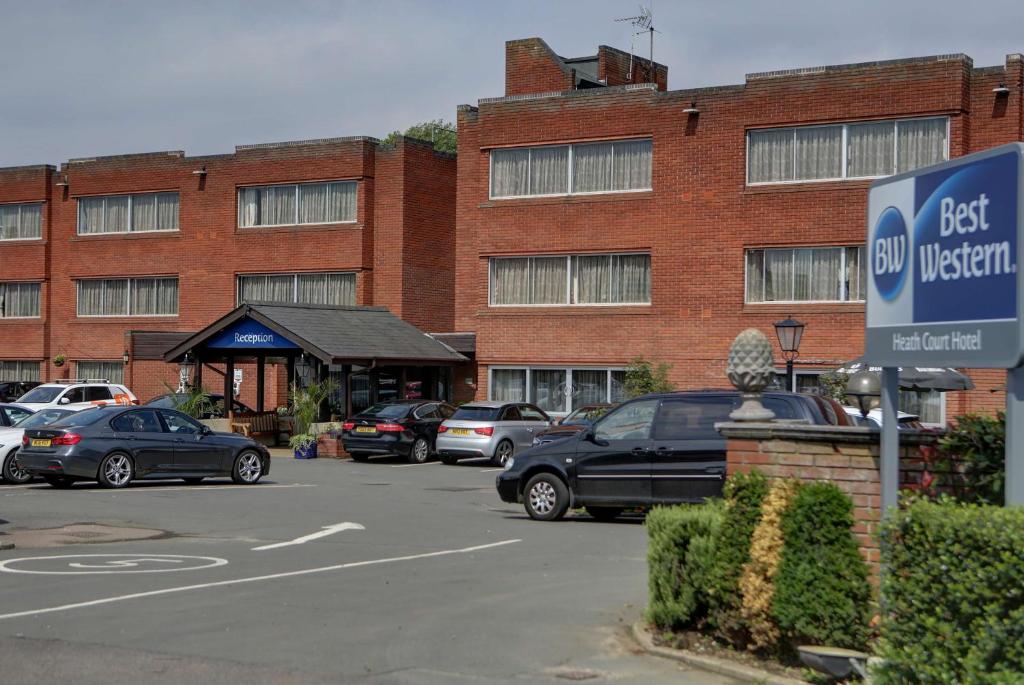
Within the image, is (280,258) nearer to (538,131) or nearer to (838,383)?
(538,131)

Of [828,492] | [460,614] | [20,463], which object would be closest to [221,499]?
[20,463]

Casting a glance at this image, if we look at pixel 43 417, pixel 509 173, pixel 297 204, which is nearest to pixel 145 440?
pixel 43 417

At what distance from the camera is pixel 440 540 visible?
53.0ft

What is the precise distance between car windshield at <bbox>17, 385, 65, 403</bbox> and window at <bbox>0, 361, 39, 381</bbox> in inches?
461

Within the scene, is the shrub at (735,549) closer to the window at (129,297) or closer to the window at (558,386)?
the window at (558,386)

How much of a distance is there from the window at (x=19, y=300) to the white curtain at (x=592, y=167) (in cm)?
2289

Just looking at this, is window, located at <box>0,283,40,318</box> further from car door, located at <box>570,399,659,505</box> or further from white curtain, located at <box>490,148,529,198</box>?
car door, located at <box>570,399,659,505</box>

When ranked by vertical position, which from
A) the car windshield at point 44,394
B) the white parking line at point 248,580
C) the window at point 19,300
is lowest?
the white parking line at point 248,580

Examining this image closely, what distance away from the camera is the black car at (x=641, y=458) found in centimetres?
1712

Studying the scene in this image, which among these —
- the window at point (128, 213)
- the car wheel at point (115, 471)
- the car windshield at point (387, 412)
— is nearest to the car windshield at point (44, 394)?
the window at point (128, 213)

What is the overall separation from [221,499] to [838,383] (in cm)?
1484

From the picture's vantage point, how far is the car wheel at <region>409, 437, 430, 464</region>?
105 feet

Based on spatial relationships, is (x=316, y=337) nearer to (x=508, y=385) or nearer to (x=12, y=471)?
(x=508, y=385)

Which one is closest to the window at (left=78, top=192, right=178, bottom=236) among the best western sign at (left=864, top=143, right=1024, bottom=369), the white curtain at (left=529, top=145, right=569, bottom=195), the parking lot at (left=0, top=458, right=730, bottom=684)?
the white curtain at (left=529, top=145, right=569, bottom=195)
